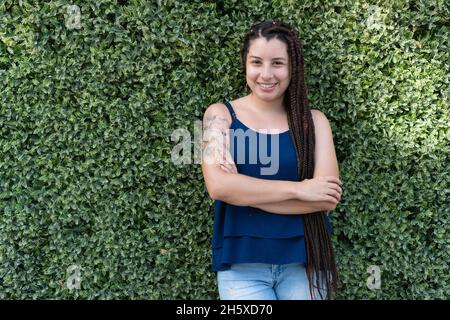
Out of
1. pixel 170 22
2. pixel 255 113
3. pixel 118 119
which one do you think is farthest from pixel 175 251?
pixel 170 22

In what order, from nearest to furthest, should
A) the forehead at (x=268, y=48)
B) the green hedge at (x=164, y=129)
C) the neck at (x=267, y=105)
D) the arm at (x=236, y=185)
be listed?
1. the arm at (x=236, y=185)
2. the forehead at (x=268, y=48)
3. the neck at (x=267, y=105)
4. the green hedge at (x=164, y=129)

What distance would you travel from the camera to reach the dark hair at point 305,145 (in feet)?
9.69

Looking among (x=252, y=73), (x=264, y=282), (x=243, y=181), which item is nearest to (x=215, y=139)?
(x=243, y=181)

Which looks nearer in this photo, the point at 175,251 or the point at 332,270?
the point at 332,270

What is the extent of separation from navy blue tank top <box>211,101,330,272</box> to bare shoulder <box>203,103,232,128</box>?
28 mm

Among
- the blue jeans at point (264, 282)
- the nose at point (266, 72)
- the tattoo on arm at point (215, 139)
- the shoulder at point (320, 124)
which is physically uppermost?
the nose at point (266, 72)

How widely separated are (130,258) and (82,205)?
43 cm

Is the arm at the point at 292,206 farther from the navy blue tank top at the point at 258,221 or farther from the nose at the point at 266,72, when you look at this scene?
the nose at the point at 266,72

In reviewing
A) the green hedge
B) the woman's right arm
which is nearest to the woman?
the woman's right arm

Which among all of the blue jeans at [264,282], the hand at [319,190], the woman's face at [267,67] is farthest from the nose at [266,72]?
the blue jeans at [264,282]

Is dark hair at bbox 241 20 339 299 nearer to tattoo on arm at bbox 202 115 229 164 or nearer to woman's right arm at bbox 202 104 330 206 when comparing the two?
woman's right arm at bbox 202 104 330 206

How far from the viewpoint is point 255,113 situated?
10.1 ft

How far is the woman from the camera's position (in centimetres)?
286

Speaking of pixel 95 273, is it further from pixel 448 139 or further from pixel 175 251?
pixel 448 139
